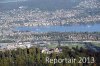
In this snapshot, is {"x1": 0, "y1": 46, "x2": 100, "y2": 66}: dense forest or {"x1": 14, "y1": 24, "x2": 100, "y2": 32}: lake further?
{"x1": 14, "y1": 24, "x2": 100, "y2": 32}: lake

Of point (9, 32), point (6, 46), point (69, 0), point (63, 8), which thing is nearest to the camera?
point (6, 46)

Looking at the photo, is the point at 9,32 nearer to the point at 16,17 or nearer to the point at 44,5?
the point at 16,17

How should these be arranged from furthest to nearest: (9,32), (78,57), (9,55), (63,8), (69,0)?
(69,0) < (63,8) < (9,32) < (9,55) < (78,57)

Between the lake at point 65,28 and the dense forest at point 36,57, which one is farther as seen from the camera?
the lake at point 65,28

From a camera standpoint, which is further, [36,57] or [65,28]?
[65,28]

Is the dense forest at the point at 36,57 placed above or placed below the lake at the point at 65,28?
above

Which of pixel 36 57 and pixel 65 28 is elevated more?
pixel 36 57

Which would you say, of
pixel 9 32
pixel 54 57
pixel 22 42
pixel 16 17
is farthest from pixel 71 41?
pixel 16 17

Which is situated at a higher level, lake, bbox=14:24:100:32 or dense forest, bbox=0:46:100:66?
dense forest, bbox=0:46:100:66

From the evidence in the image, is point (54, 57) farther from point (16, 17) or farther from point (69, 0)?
point (69, 0)

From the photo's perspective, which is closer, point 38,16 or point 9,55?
point 9,55
